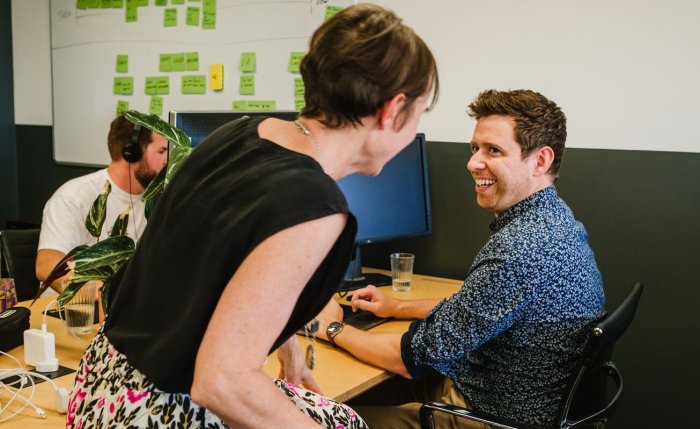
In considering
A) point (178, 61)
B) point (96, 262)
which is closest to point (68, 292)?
point (96, 262)

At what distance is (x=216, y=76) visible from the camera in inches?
125

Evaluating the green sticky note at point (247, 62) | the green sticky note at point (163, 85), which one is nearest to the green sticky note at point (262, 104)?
the green sticky note at point (247, 62)

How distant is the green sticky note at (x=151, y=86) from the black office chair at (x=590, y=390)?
99.7 inches

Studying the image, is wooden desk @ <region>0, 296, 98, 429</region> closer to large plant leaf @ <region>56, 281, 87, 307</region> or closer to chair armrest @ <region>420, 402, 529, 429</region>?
large plant leaf @ <region>56, 281, 87, 307</region>

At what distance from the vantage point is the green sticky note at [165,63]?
337cm

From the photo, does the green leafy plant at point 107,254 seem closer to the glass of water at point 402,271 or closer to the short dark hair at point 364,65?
the short dark hair at point 364,65

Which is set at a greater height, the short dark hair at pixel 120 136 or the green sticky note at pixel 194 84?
the green sticky note at pixel 194 84

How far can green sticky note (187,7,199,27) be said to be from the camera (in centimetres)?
322

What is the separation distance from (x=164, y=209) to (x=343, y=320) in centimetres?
101

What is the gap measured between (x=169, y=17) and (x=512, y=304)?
2.58m

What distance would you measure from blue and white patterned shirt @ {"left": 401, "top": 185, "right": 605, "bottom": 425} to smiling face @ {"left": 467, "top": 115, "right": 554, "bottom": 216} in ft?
0.37

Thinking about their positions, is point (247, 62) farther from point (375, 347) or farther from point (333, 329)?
point (375, 347)

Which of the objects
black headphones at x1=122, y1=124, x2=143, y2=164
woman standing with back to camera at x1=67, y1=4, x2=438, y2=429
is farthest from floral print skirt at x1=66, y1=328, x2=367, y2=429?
black headphones at x1=122, y1=124, x2=143, y2=164

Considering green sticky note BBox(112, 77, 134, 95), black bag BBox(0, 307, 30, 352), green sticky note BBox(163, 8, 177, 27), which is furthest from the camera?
green sticky note BBox(112, 77, 134, 95)
